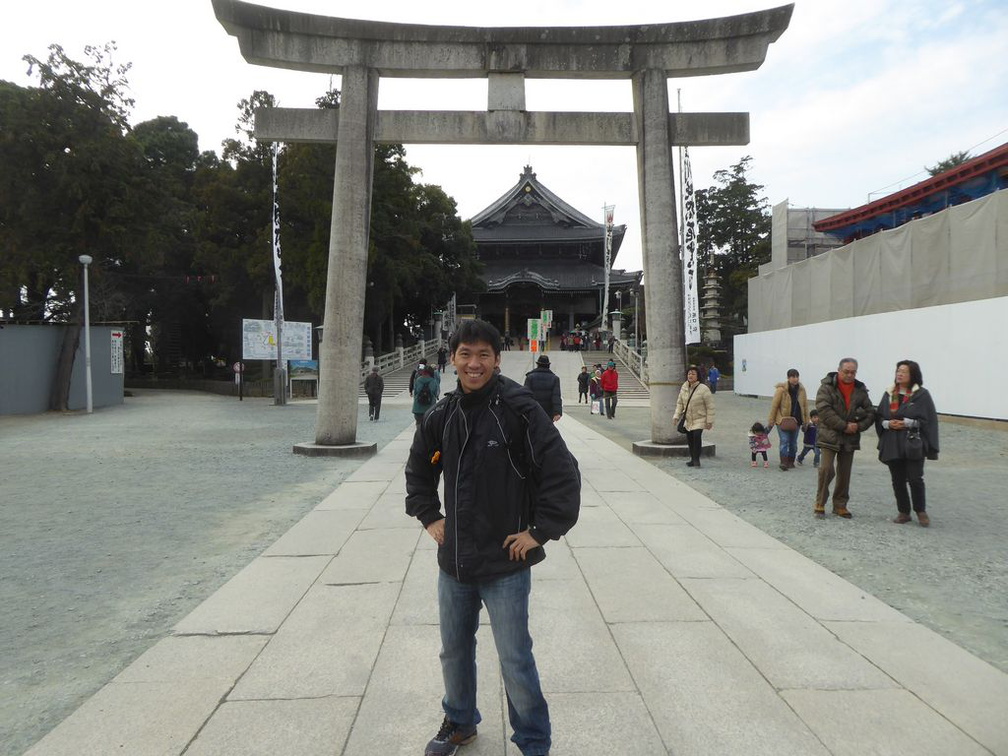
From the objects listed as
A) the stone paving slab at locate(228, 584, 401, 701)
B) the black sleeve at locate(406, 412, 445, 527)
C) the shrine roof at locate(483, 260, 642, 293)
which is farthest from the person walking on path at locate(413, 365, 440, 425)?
the shrine roof at locate(483, 260, 642, 293)

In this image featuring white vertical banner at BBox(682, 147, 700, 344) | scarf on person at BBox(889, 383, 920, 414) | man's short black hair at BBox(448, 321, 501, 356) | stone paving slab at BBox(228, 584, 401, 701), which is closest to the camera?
man's short black hair at BBox(448, 321, 501, 356)

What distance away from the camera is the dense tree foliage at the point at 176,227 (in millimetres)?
19766

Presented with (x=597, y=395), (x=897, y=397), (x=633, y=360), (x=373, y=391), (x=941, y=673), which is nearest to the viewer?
(x=941, y=673)

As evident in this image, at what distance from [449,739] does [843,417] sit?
5078 mm

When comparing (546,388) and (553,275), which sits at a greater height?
(553,275)

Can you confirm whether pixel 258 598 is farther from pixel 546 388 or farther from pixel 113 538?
pixel 546 388

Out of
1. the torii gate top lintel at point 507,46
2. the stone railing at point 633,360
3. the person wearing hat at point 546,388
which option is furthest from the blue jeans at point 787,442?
the stone railing at point 633,360

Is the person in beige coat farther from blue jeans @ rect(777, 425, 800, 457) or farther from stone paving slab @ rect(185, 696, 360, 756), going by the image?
stone paving slab @ rect(185, 696, 360, 756)

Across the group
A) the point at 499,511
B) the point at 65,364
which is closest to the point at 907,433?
the point at 499,511

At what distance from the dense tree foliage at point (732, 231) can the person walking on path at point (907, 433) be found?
35.7 m

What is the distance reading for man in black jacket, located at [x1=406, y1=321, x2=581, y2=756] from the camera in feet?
7.47

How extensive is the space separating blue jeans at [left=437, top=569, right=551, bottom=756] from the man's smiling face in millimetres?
685

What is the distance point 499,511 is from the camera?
2303mm

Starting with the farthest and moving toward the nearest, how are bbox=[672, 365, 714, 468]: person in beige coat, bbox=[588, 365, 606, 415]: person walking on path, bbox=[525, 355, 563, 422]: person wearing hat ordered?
1. bbox=[588, 365, 606, 415]: person walking on path
2. bbox=[672, 365, 714, 468]: person in beige coat
3. bbox=[525, 355, 563, 422]: person wearing hat
